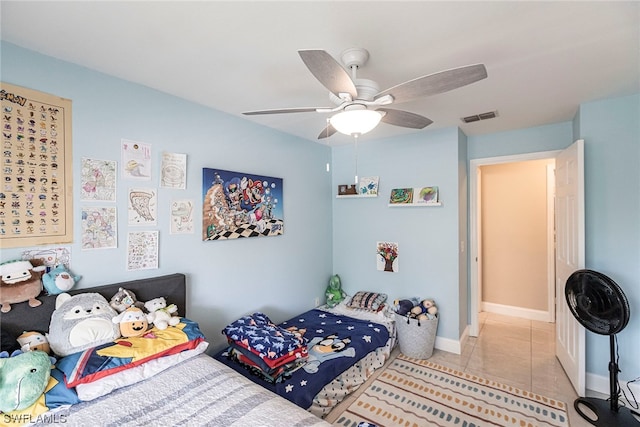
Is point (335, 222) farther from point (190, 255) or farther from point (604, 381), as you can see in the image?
point (604, 381)

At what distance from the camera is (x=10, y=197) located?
1556 mm

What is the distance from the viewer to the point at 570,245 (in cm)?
249

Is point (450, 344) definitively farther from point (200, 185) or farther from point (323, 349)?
point (200, 185)

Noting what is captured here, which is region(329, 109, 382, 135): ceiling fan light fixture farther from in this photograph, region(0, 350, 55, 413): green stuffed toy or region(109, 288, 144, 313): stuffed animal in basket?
region(0, 350, 55, 413): green stuffed toy

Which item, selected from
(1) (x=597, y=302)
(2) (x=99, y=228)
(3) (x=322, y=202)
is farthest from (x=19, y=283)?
(1) (x=597, y=302)

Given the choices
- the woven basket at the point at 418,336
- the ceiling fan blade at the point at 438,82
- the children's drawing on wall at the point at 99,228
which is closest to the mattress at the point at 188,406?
the children's drawing on wall at the point at 99,228

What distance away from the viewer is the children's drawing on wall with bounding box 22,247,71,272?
161 centimetres

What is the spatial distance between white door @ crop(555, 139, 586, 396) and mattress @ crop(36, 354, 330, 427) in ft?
7.81

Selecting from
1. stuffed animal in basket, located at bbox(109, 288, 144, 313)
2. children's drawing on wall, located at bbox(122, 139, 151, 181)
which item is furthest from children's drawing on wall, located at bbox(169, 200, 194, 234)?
stuffed animal in basket, located at bbox(109, 288, 144, 313)

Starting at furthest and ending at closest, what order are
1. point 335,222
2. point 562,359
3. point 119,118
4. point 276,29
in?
point 335,222 → point 562,359 → point 119,118 → point 276,29

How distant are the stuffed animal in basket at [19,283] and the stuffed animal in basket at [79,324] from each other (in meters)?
0.12

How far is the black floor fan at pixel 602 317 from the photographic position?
1968mm

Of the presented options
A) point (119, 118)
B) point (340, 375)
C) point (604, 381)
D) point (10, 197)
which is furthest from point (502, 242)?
point (10, 197)

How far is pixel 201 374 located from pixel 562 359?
324 centimetres
